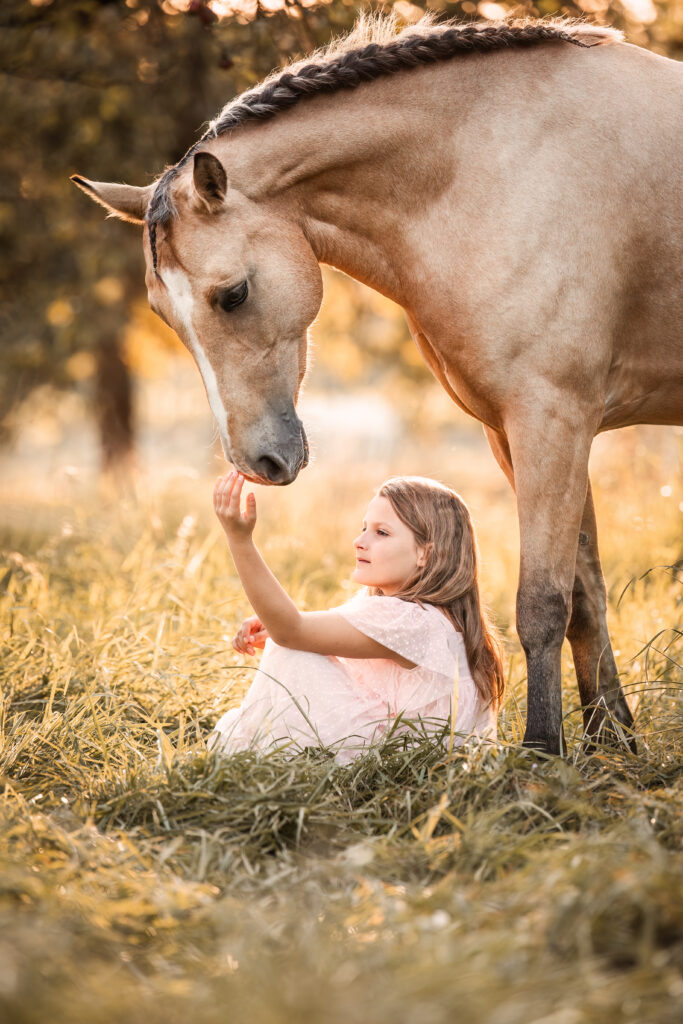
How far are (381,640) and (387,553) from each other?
31 centimetres

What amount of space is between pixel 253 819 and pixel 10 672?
149cm

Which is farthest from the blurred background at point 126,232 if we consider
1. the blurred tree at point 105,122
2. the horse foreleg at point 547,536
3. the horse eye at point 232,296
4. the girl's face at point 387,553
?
the horse foreleg at point 547,536

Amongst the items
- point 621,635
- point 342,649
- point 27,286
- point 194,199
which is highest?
point 194,199

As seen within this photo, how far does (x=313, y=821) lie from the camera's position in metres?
2.27

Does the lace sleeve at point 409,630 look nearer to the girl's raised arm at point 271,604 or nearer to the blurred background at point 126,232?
the girl's raised arm at point 271,604

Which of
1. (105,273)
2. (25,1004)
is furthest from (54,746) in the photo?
(105,273)

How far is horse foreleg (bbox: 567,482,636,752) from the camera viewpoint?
3.16m

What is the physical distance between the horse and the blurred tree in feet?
5.04

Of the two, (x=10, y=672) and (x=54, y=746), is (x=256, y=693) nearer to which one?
(x=54, y=746)

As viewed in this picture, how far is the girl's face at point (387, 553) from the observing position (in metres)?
2.77

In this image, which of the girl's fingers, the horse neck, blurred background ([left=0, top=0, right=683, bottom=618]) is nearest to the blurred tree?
blurred background ([left=0, top=0, right=683, bottom=618])

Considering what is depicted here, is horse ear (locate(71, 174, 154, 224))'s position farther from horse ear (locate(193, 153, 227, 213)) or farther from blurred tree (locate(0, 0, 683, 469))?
blurred tree (locate(0, 0, 683, 469))

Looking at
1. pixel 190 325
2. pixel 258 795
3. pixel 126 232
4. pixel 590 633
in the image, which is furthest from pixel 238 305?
pixel 126 232

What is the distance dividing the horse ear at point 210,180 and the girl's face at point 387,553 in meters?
1.10
